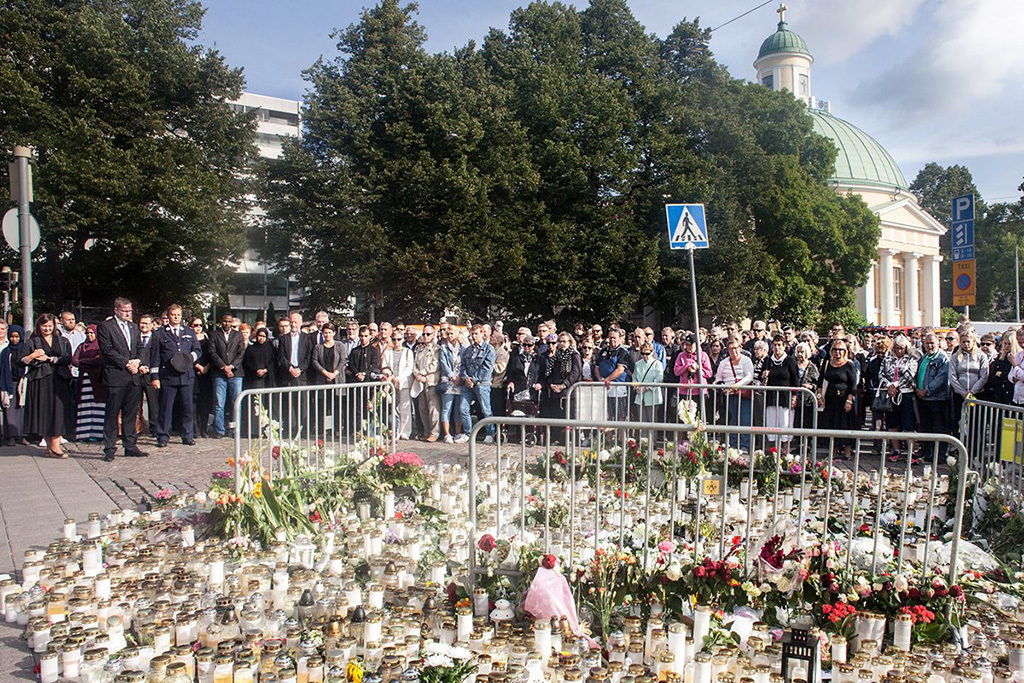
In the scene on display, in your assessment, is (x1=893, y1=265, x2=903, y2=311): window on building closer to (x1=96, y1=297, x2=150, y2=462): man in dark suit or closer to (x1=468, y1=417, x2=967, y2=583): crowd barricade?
(x1=468, y1=417, x2=967, y2=583): crowd barricade

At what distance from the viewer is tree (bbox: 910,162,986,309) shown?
8444 cm

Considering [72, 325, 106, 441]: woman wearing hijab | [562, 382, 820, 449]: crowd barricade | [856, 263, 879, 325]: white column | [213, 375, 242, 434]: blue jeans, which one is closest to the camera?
[562, 382, 820, 449]: crowd barricade

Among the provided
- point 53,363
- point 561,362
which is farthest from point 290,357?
point 561,362

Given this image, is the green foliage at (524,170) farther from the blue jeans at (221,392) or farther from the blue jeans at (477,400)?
the blue jeans at (221,392)

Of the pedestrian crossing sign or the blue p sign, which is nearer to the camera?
the pedestrian crossing sign

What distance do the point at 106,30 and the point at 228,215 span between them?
7.42 meters

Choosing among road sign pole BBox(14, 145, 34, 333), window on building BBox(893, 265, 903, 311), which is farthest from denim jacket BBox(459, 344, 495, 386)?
window on building BBox(893, 265, 903, 311)

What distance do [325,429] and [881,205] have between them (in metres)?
65.2

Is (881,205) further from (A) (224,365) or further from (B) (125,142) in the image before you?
(A) (224,365)

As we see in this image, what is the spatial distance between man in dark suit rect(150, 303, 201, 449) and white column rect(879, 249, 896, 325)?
64604mm

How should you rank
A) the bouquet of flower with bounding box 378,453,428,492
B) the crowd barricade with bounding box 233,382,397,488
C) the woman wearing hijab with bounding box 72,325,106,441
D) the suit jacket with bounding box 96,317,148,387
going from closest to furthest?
the crowd barricade with bounding box 233,382,397,488 → the bouquet of flower with bounding box 378,453,428,492 → the suit jacket with bounding box 96,317,148,387 → the woman wearing hijab with bounding box 72,325,106,441

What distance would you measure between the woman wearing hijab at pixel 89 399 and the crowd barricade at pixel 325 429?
4.33 m

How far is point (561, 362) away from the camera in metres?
13.2

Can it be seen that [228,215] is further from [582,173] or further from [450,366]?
[450,366]
